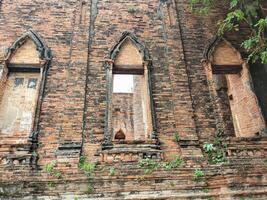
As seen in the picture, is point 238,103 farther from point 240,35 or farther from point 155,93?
point 155,93

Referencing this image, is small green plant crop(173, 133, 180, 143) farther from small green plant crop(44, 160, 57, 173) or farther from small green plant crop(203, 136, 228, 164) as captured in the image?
small green plant crop(44, 160, 57, 173)

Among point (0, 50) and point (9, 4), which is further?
point (9, 4)

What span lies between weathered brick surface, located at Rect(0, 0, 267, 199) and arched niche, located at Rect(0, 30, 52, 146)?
11cm

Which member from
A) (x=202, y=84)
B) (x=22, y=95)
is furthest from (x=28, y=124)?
(x=202, y=84)

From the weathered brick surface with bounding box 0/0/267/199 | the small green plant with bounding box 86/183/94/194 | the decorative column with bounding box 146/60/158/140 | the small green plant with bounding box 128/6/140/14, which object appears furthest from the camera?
the small green plant with bounding box 128/6/140/14

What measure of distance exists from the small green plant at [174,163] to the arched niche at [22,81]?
281 cm

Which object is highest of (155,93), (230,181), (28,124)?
(155,93)

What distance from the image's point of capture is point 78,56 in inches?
253

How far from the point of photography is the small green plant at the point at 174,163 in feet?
17.0

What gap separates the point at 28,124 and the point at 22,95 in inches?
27.1

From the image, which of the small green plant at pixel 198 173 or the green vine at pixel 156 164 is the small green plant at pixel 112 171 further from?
the small green plant at pixel 198 173

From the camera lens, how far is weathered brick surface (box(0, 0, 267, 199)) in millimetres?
4926

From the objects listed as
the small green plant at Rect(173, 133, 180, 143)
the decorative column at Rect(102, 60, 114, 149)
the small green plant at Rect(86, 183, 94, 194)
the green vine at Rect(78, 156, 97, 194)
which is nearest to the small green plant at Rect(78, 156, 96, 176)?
the green vine at Rect(78, 156, 97, 194)

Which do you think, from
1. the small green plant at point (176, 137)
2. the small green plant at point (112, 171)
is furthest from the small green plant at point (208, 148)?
the small green plant at point (112, 171)
